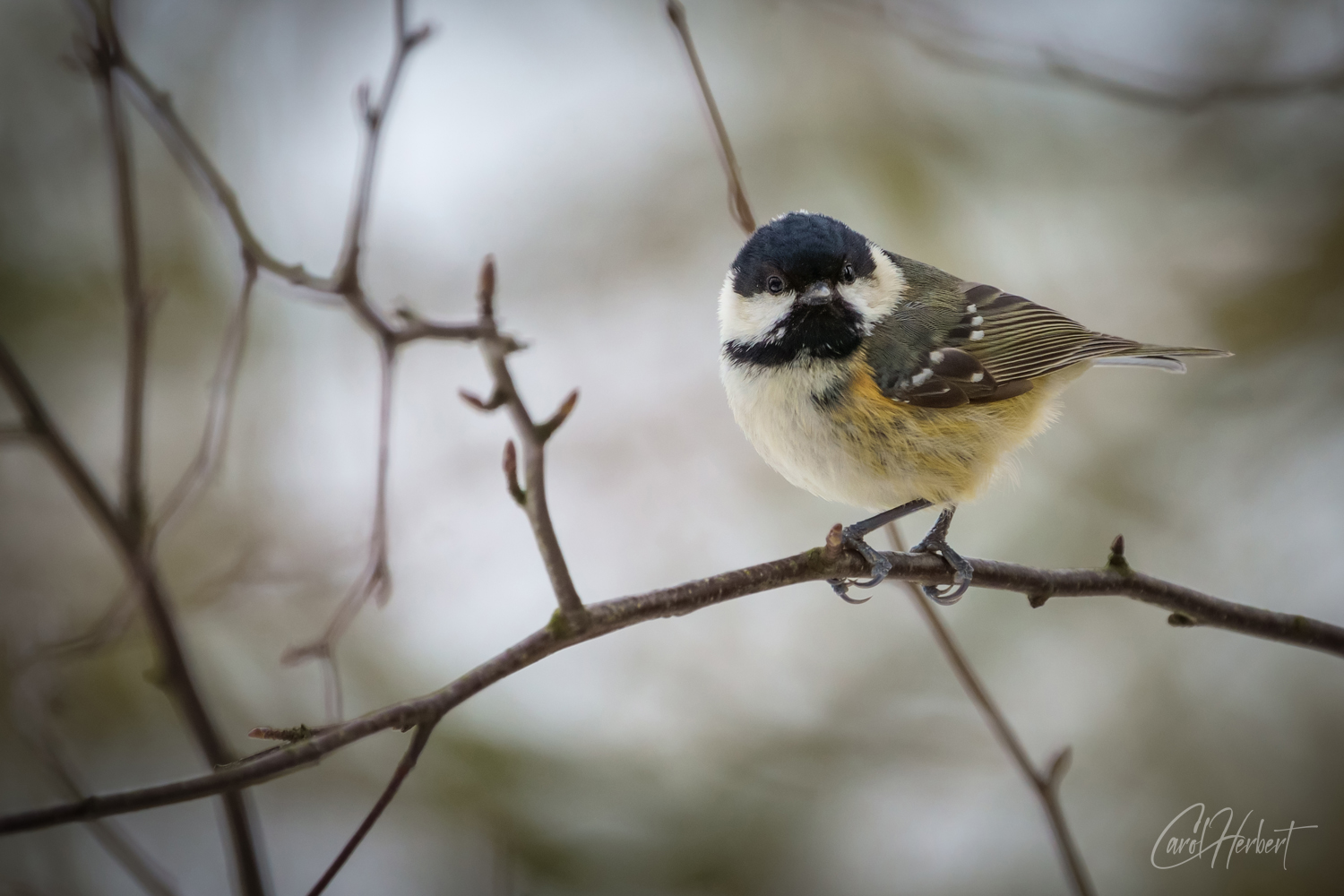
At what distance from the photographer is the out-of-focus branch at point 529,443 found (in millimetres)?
1239

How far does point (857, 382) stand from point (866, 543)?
55 centimetres

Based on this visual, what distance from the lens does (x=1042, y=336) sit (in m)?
3.05

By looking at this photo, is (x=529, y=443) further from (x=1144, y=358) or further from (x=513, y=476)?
(x=1144, y=358)

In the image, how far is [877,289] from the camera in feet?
9.32

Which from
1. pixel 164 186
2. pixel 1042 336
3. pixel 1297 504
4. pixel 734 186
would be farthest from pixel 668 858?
pixel 164 186

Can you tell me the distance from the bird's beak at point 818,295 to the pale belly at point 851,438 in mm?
165

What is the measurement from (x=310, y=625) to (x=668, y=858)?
1669mm

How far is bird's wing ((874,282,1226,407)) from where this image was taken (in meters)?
2.67

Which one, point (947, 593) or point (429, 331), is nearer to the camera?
point (429, 331)

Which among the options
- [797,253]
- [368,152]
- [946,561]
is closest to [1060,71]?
[797,253]

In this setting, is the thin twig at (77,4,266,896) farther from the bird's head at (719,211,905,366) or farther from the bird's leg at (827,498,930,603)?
the bird's head at (719,211,905,366)

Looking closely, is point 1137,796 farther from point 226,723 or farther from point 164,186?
point 164,186

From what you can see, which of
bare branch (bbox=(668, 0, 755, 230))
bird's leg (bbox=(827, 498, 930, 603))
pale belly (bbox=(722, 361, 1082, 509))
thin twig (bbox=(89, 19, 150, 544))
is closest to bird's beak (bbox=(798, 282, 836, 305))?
pale belly (bbox=(722, 361, 1082, 509))

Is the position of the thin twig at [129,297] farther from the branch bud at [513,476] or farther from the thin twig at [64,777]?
the branch bud at [513,476]
